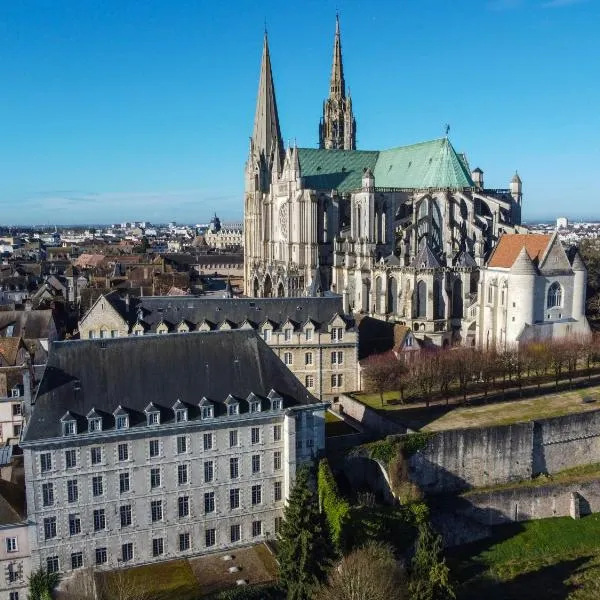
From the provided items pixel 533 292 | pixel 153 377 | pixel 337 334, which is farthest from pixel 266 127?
pixel 153 377

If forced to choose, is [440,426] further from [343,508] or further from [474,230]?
[474,230]

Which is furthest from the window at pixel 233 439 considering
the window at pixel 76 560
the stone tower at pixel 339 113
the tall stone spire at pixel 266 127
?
the stone tower at pixel 339 113

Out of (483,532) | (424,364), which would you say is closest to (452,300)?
(424,364)

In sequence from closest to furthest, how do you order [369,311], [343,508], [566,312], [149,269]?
1. [343,508]
2. [566,312]
3. [369,311]
4. [149,269]

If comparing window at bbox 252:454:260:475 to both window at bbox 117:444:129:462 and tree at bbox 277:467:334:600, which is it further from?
window at bbox 117:444:129:462

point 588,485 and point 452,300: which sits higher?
point 452,300

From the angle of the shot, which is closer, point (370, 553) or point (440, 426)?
point (370, 553)
